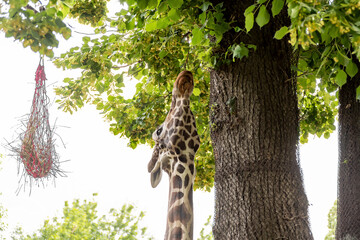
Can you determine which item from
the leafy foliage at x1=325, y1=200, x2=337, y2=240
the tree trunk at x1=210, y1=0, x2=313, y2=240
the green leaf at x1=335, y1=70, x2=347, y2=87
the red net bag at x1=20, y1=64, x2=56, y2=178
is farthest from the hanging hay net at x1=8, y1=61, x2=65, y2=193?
the leafy foliage at x1=325, y1=200, x2=337, y2=240

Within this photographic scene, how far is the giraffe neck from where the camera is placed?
316 cm

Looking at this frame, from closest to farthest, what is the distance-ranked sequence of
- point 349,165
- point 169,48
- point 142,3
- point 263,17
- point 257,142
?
point 263,17 → point 142,3 → point 257,142 → point 169,48 → point 349,165

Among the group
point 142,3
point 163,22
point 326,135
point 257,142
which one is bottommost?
point 257,142

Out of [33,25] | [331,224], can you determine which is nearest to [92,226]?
[331,224]

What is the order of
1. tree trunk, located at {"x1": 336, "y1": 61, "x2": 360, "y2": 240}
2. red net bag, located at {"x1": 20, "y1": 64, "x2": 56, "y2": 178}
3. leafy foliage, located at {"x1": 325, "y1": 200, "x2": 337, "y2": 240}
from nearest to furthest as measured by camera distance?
red net bag, located at {"x1": 20, "y1": 64, "x2": 56, "y2": 178}, tree trunk, located at {"x1": 336, "y1": 61, "x2": 360, "y2": 240}, leafy foliage, located at {"x1": 325, "y1": 200, "x2": 337, "y2": 240}

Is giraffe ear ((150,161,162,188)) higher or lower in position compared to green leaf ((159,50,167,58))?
lower

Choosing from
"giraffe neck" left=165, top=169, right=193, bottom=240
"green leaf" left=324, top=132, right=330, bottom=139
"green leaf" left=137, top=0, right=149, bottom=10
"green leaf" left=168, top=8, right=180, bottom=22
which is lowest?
"giraffe neck" left=165, top=169, right=193, bottom=240

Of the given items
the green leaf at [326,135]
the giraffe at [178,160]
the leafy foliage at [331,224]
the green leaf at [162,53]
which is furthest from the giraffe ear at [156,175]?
the leafy foliage at [331,224]

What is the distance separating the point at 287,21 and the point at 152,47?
1.31m

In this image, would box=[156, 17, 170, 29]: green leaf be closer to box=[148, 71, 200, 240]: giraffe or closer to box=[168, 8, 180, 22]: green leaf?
box=[168, 8, 180, 22]: green leaf

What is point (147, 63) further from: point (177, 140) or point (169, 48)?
point (177, 140)

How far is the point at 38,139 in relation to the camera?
393cm

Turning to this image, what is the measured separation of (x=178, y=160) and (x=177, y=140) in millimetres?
146

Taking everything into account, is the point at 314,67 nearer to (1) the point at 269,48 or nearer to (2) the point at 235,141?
(1) the point at 269,48
